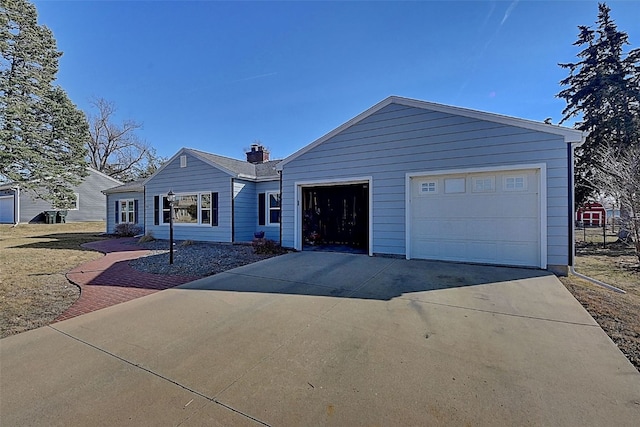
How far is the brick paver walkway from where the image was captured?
4.63 meters

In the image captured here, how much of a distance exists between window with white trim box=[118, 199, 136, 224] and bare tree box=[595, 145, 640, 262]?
21.3 m

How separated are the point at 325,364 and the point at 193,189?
38.7 feet

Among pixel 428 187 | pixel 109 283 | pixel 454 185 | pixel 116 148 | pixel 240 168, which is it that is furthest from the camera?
pixel 116 148

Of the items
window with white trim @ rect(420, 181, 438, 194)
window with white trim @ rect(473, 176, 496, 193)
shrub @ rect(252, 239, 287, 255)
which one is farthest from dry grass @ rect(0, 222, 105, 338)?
window with white trim @ rect(473, 176, 496, 193)

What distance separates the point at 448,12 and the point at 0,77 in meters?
18.1

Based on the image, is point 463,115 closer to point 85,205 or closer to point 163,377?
point 163,377

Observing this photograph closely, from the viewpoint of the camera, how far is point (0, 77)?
12.4 m

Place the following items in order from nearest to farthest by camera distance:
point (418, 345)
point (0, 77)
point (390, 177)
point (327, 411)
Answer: point (327, 411), point (418, 345), point (390, 177), point (0, 77)

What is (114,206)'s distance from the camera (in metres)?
16.7

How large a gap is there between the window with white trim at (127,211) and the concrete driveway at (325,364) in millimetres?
13822

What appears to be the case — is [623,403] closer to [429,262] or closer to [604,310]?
[604,310]

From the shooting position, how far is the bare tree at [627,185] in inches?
352

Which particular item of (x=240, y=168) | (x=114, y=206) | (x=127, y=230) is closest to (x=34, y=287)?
(x=240, y=168)

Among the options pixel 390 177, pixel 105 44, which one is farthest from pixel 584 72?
pixel 105 44
